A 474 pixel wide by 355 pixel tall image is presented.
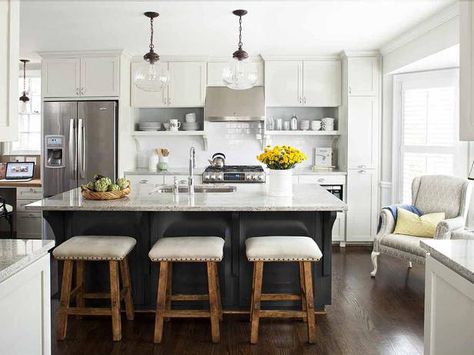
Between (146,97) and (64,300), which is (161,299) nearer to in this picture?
(64,300)

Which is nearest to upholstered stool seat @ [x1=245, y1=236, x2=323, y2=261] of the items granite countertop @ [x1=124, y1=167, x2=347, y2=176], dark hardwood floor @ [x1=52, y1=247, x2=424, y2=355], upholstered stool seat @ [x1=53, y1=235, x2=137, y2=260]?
dark hardwood floor @ [x1=52, y1=247, x2=424, y2=355]

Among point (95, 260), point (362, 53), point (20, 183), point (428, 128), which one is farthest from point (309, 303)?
point (20, 183)

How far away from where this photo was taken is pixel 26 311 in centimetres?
188

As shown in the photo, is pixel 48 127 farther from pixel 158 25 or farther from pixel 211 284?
pixel 211 284

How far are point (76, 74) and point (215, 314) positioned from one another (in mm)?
4037

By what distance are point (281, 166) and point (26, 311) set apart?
2144 millimetres

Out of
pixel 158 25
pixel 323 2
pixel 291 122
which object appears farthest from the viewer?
pixel 291 122

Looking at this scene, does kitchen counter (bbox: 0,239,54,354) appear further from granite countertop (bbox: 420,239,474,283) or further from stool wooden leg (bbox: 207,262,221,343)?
granite countertop (bbox: 420,239,474,283)

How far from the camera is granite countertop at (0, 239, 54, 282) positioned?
169cm

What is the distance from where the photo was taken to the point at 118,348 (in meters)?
3.00

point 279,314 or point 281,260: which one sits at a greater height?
point 281,260

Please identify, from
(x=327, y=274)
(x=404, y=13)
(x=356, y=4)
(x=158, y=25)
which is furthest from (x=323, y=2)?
(x=327, y=274)

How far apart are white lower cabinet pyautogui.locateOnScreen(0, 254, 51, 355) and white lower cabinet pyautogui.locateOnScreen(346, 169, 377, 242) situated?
447 centimetres

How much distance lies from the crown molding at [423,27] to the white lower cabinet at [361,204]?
1501mm
